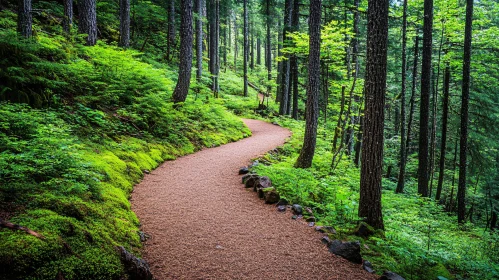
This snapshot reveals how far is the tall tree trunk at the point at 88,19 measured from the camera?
33.9 feet

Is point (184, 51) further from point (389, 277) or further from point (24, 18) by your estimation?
point (389, 277)

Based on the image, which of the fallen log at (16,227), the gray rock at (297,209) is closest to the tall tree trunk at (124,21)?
the gray rock at (297,209)

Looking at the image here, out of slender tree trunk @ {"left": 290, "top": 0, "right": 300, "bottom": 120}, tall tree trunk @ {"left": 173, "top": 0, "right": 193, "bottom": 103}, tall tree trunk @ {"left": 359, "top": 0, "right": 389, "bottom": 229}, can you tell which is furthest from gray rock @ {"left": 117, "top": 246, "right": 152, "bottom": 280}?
slender tree trunk @ {"left": 290, "top": 0, "right": 300, "bottom": 120}

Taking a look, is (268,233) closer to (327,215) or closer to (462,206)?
(327,215)

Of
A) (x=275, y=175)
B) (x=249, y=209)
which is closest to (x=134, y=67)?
(x=275, y=175)

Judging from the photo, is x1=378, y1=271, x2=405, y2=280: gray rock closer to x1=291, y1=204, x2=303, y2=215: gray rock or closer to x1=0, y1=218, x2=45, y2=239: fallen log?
x1=291, y1=204, x2=303, y2=215: gray rock

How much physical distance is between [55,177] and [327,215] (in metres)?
5.11

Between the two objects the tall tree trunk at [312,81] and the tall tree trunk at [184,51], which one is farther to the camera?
the tall tree trunk at [184,51]

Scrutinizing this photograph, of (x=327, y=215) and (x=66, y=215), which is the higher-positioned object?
(x=66, y=215)

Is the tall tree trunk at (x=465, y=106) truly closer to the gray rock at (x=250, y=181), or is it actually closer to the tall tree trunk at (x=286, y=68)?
the gray rock at (x=250, y=181)

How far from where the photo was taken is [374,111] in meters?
5.28

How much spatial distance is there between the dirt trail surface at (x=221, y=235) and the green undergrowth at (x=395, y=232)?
774 mm

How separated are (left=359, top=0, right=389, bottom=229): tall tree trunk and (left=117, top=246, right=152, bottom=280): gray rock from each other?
4.26m

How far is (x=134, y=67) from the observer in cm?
1027
